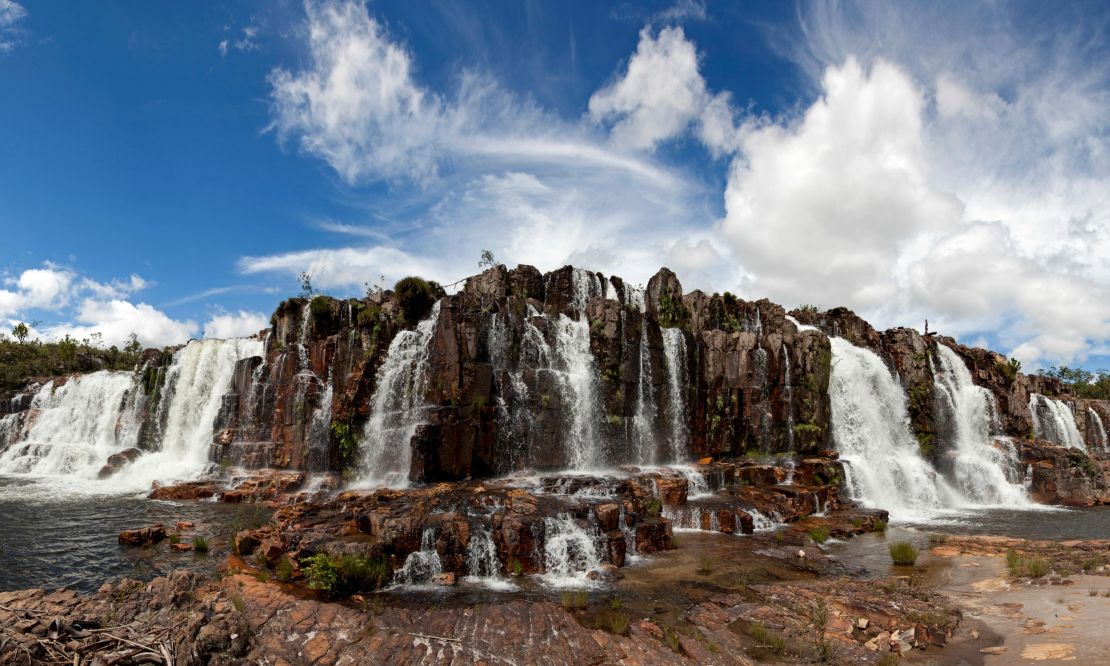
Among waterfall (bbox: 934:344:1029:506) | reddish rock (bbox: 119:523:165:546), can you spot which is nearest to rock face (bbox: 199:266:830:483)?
waterfall (bbox: 934:344:1029:506)

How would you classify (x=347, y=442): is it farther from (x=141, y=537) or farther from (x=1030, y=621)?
(x=1030, y=621)

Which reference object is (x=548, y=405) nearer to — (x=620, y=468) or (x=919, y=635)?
(x=620, y=468)

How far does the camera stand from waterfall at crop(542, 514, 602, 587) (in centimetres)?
1581

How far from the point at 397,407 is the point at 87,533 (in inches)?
512

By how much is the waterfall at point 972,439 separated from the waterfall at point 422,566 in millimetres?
30853

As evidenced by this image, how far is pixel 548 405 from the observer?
95.8 feet

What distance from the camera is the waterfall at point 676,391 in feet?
104

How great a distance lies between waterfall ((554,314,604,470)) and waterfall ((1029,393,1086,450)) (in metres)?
34.6

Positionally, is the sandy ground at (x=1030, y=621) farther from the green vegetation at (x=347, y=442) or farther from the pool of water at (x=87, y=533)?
the green vegetation at (x=347, y=442)

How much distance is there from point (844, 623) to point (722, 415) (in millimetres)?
22181

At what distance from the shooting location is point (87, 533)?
19359 mm

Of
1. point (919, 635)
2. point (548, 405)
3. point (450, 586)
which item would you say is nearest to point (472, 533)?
point (450, 586)

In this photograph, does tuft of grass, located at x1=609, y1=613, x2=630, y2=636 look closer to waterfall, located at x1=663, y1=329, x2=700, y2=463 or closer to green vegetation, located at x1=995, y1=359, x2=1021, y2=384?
waterfall, located at x1=663, y1=329, x2=700, y2=463

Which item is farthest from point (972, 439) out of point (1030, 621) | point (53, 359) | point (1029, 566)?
point (53, 359)
